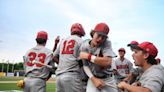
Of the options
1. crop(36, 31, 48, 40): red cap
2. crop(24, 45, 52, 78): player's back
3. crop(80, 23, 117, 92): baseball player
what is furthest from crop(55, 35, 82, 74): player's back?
crop(36, 31, 48, 40): red cap

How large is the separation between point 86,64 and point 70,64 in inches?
25.8

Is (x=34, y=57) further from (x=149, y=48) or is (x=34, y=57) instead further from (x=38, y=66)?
(x=149, y=48)

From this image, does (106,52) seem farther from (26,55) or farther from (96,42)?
(26,55)

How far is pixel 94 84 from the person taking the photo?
5984 millimetres

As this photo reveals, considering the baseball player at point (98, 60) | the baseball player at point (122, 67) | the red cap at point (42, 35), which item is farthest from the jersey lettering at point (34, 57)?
the baseball player at point (122, 67)

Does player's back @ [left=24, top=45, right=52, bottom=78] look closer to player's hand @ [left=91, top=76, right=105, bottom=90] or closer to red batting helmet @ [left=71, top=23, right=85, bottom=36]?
red batting helmet @ [left=71, top=23, right=85, bottom=36]

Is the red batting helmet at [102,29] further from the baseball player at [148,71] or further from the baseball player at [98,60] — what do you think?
the baseball player at [148,71]

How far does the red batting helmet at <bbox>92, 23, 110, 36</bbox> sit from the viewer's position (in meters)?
5.92

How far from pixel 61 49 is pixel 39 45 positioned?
3.65 ft

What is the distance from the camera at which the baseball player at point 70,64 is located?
664cm

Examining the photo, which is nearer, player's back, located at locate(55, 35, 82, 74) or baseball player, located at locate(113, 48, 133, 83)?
player's back, located at locate(55, 35, 82, 74)

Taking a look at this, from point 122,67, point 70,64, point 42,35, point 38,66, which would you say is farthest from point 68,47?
point 122,67

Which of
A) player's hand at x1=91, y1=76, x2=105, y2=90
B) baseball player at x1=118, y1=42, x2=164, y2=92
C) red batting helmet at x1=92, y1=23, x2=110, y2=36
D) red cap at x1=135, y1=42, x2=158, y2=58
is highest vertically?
red batting helmet at x1=92, y1=23, x2=110, y2=36

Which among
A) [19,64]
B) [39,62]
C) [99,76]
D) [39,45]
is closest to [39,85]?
[39,62]
